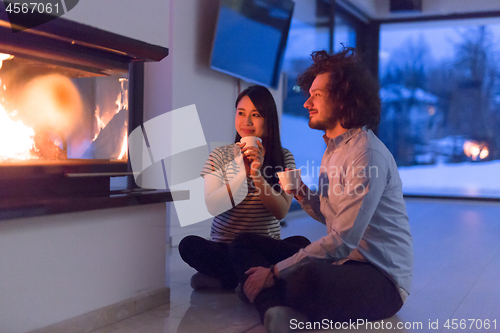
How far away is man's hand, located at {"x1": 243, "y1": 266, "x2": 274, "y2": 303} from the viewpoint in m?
1.53

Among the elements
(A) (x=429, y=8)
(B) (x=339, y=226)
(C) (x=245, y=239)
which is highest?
(A) (x=429, y=8)

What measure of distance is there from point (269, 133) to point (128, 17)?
28.2 inches

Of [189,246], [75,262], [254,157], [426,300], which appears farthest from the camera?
[189,246]

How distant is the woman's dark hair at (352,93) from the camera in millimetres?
1567

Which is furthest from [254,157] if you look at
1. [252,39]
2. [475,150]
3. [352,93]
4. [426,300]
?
[475,150]

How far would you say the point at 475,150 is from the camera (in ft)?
21.5

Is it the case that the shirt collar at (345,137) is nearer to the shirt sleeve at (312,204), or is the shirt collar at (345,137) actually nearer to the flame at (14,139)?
the shirt sleeve at (312,204)

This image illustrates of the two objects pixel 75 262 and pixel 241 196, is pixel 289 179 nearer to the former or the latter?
pixel 241 196

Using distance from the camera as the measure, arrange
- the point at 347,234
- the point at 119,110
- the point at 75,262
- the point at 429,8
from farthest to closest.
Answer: the point at 429,8, the point at 119,110, the point at 75,262, the point at 347,234

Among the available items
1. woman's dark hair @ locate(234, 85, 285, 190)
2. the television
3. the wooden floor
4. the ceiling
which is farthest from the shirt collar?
the ceiling

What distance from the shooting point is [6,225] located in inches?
52.0

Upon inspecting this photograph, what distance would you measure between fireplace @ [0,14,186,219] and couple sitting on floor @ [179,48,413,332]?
43cm

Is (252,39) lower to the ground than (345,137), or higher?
higher

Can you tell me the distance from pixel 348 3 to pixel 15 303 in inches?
224
